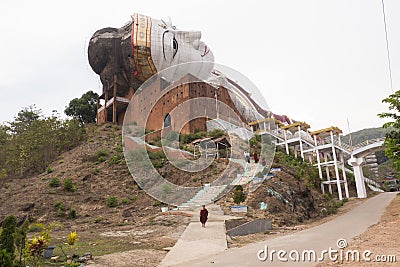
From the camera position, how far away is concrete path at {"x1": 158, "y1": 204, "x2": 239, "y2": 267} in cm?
759

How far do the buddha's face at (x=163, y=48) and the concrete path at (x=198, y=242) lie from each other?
24173 mm

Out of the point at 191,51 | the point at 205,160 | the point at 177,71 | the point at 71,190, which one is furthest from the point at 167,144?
the point at 191,51

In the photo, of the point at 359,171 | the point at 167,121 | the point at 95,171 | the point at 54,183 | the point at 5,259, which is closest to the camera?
the point at 5,259

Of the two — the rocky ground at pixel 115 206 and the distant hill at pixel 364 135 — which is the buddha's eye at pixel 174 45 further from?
the distant hill at pixel 364 135

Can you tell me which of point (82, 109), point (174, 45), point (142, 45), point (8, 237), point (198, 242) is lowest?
point (198, 242)

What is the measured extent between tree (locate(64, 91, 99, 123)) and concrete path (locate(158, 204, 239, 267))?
32.8 m

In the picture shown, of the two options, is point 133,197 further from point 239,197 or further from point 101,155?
point 101,155

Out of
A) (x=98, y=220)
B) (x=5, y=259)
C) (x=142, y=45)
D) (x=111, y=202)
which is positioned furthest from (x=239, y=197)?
(x=142, y=45)

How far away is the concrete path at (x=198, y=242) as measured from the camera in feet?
24.9

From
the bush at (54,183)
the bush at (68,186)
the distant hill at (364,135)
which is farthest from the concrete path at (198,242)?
the distant hill at (364,135)

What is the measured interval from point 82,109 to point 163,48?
48.2 feet

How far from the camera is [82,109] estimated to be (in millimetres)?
41469

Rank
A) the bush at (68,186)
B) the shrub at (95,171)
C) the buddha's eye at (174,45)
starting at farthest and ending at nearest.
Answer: the buddha's eye at (174,45) → the shrub at (95,171) → the bush at (68,186)

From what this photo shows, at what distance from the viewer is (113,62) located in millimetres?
36188
